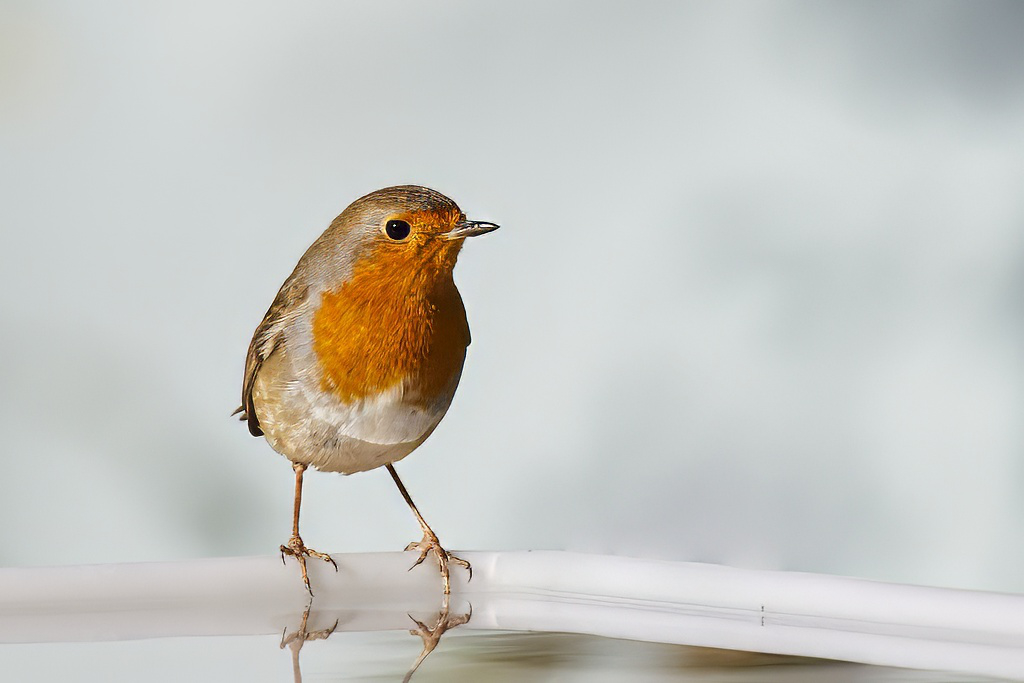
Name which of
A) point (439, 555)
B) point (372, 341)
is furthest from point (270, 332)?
point (439, 555)

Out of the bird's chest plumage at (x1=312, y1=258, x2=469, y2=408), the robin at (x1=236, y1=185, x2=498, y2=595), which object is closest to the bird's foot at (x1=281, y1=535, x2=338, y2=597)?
the robin at (x1=236, y1=185, x2=498, y2=595)

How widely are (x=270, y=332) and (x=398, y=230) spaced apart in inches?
5.5

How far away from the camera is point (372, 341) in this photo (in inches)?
37.1

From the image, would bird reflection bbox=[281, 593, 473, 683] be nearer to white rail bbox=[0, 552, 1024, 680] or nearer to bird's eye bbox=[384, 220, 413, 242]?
white rail bbox=[0, 552, 1024, 680]

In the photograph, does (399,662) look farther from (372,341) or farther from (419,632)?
(372,341)

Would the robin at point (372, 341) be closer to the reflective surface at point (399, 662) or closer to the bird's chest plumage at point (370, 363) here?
the bird's chest plumage at point (370, 363)

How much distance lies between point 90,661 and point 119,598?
0.09 metres

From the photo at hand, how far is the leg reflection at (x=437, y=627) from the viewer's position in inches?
34.0

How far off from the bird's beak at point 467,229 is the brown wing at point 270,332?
5.3 inches

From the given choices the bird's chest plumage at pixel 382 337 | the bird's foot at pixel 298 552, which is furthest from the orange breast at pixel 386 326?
the bird's foot at pixel 298 552

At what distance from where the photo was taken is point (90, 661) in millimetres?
810

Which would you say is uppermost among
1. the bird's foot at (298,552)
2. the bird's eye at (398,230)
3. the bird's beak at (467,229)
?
the bird's eye at (398,230)

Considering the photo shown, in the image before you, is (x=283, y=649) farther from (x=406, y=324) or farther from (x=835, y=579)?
(x=835, y=579)

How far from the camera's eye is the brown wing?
0.99m
